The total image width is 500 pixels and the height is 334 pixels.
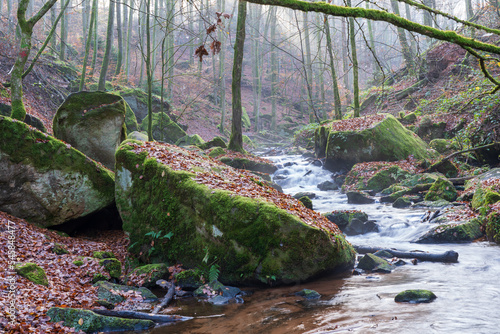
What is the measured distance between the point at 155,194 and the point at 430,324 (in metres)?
4.73

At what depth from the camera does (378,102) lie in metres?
21.7

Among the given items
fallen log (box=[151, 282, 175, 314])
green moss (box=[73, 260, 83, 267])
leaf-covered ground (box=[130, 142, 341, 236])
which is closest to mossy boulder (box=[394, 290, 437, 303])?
leaf-covered ground (box=[130, 142, 341, 236])

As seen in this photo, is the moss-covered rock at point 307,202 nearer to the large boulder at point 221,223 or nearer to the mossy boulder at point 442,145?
the large boulder at point 221,223

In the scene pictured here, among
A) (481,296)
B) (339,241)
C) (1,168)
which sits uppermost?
(1,168)

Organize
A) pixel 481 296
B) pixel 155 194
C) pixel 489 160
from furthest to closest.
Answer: pixel 489 160 < pixel 155 194 < pixel 481 296

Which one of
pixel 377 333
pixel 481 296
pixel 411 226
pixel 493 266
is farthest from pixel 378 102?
pixel 377 333

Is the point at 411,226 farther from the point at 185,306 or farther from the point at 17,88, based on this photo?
the point at 17,88

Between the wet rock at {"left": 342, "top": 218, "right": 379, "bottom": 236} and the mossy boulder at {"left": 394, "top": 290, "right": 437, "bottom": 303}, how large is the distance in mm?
4223

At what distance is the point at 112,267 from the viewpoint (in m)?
5.66

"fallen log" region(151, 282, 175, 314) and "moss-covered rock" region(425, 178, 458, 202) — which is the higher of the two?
"moss-covered rock" region(425, 178, 458, 202)

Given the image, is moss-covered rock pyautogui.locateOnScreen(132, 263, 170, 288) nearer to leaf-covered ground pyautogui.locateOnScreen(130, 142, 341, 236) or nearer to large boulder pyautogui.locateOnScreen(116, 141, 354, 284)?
Result: large boulder pyautogui.locateOnScreen(116, 141, 354, 284)

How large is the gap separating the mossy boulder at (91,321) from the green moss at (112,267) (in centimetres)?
167

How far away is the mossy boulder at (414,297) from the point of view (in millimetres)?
4445

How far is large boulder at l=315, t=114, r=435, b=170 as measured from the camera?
47.8 feet
